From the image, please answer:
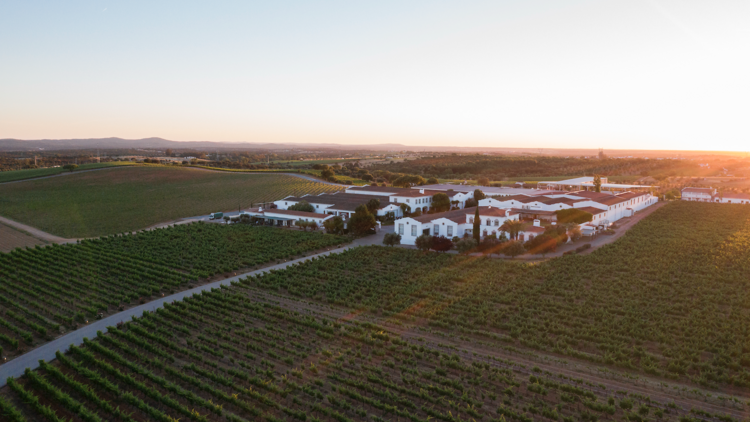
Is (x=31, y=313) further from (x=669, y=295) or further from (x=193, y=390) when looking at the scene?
(x=669, y=295)

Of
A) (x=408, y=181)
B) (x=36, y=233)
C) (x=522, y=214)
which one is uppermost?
(x=408, y=181)

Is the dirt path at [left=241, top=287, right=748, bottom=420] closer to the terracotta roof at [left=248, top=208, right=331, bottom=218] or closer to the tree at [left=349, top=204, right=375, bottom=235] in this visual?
the tree at [left=349, top=204, right=375, bottom=235]

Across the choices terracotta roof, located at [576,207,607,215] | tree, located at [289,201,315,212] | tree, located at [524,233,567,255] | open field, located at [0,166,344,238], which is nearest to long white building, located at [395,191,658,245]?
terracotta roof, located at [576,207,607,215]

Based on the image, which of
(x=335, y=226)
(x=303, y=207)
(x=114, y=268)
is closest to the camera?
(x=114, y=268)

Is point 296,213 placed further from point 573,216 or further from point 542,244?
point 573,216

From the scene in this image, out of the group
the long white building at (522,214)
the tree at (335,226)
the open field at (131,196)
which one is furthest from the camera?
the open field at (131,196)

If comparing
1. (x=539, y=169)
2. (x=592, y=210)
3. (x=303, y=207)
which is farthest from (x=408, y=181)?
(x=539, y=169)

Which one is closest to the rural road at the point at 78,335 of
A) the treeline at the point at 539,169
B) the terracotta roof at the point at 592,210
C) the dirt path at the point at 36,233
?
the dirt path at the point at 36,233

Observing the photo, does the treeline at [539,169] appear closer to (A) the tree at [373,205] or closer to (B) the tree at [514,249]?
(A) the tree at [373,205]
